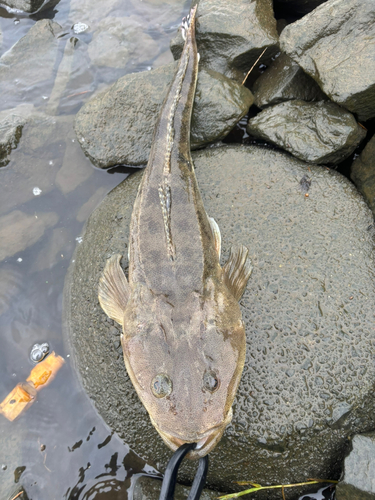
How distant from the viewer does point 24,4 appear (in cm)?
610

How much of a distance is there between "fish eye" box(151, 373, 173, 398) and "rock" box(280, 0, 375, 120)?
324 cm

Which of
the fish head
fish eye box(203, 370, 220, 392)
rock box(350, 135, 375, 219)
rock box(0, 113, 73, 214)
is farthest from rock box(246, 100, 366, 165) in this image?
fish eye box(203, 370, 220, 392)

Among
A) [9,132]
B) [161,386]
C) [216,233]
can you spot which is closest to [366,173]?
[216,233]

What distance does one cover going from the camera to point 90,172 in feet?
15.2

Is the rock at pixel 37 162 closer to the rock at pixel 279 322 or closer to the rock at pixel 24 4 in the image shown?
the rock at pixel 279 322

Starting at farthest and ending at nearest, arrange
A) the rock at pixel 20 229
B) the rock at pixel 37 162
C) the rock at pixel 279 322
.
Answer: the rock at pixel 37 162 < the rock at pixel 20 229 < the rock at pixel 279 322

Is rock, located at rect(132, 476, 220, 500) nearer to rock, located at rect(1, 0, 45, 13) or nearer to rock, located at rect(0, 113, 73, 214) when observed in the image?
rock, located at rect(0, 113, 73, 214)

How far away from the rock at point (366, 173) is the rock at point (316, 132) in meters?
0.14

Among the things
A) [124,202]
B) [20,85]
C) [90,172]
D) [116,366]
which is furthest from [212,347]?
[20,85]

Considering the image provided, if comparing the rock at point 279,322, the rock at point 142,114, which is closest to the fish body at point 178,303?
the rock at point 279,322

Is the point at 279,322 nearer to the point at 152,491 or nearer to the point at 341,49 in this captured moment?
the point at 152,491

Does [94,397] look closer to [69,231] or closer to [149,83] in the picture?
[69,231]

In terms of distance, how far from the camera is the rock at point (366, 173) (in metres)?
3.68

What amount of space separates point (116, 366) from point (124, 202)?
68.6 inches
